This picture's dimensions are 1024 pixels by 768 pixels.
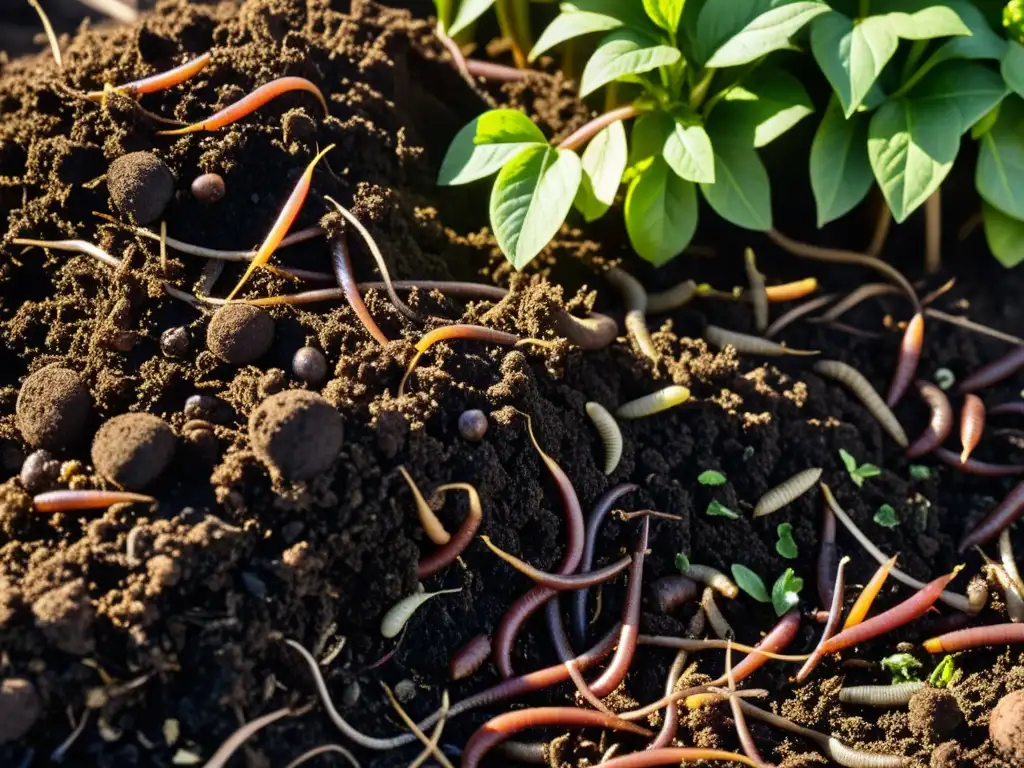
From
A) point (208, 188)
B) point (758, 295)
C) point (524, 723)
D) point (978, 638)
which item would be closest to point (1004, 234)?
point (758, 295)

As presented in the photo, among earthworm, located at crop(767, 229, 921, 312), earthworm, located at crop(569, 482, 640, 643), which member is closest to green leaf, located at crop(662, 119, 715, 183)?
earthworm, located at crop(767, 229, 921, 312)

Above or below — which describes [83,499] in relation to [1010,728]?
above

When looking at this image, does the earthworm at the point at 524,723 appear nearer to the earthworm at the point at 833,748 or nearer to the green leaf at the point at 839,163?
the earthworm at the point at 833,748

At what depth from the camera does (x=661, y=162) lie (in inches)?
128

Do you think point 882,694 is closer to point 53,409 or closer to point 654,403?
point 654,403

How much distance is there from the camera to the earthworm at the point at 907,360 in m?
3.38

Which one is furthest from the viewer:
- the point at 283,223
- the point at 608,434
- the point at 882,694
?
the point at 608,434

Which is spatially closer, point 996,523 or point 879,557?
point 879,557

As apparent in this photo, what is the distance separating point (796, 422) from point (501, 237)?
116cm

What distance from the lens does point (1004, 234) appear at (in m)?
3.46

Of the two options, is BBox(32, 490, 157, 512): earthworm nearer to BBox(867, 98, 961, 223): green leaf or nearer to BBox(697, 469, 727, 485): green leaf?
BBox(697, 469, 727, 485): green leaf

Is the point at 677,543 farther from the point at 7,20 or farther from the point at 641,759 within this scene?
the point at 7,20

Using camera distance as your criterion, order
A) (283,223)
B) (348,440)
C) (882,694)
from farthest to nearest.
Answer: (283,223), (882,694), (348,440)

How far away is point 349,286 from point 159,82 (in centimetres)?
92
